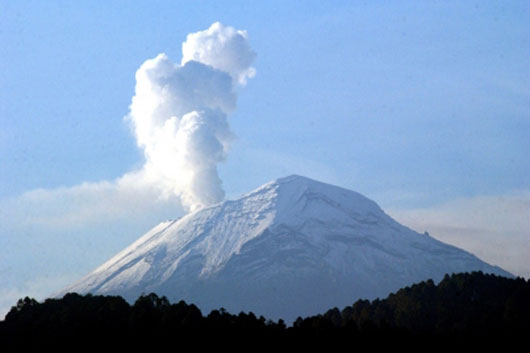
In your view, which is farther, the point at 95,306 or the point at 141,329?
the point at 95,306

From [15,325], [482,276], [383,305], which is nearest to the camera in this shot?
[15,325]

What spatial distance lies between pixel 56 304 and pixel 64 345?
18.6 metres

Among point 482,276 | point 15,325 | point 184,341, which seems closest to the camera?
point 184,341

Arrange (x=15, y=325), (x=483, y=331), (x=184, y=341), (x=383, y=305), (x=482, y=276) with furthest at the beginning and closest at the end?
1. (x=482, y=276)
2. (x=383, y=305)
3. (x=483, y=331)
4. (x=15, y=325)
5. (x=184, y=341)

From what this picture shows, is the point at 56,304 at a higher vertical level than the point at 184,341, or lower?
higher

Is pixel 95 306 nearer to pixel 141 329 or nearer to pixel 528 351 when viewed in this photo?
pixel 141 329

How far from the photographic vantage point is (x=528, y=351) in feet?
425

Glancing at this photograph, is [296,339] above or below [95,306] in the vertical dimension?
below

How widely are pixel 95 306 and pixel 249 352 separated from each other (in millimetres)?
25403

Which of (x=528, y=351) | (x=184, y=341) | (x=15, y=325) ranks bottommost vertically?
(x=528, y=351)

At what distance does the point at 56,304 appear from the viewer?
13312 cm

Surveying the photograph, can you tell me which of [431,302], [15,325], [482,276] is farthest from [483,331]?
[15,325]

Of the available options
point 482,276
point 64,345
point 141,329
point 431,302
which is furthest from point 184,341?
point 482,276

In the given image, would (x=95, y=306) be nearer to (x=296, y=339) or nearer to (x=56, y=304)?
(x=56, y=304)
